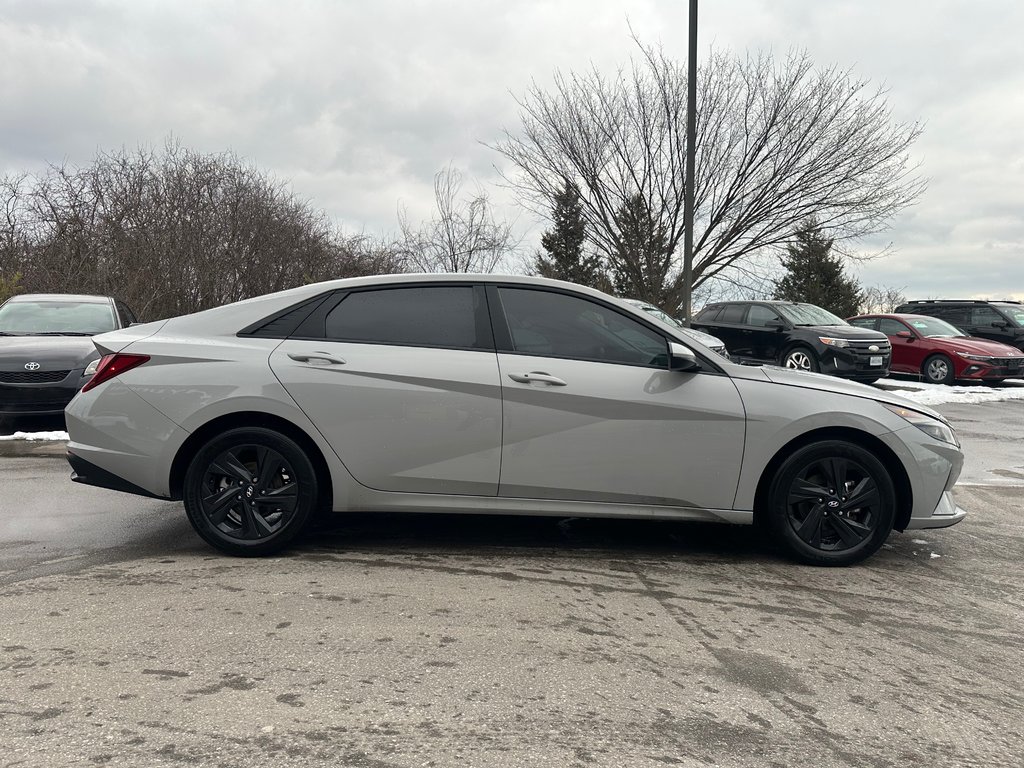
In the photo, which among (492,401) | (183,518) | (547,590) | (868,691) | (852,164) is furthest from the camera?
(852,164)

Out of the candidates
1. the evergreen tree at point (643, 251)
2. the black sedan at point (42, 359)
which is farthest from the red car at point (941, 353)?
the black sedan at point (42, 359)

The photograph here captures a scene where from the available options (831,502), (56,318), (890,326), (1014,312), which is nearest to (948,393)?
(890,326)

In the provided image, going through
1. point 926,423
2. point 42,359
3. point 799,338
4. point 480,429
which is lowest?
point 480,429

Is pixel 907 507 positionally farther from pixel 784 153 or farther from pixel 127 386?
pixel 784 153

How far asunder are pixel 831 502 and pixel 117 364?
3.89 metres

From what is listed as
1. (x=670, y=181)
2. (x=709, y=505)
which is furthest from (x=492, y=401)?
(x=670, y=181)

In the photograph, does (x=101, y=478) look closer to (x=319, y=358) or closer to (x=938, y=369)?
(x=319, y=358)

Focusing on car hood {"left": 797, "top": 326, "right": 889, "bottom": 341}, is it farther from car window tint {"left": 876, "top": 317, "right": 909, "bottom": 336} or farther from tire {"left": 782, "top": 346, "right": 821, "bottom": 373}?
car window tint {"left": 876, "top": 317, "right": 909, "bottom": 336}

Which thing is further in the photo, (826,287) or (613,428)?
(826,287)

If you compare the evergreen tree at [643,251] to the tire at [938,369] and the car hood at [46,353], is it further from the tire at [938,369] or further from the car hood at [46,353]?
the car hood at [46,353]

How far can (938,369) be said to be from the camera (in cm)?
1641

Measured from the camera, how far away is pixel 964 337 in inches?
666

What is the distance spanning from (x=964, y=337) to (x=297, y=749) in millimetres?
18049

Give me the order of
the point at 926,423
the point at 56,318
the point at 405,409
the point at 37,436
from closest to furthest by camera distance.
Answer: the point at 405,409
the point at 926,423
the point at 37,436
the point at 56,318
